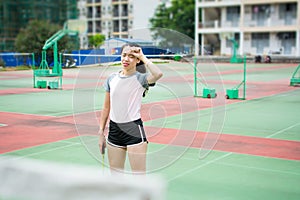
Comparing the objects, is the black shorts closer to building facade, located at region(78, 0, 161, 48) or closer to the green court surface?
the green court surface

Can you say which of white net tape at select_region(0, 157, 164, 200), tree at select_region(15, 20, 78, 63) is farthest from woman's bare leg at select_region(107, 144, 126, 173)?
tree at select_region(15, 20, 78, 63)

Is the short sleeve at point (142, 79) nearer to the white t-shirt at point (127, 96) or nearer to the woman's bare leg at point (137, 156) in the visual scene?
the white t-shirt at point (127, 96)

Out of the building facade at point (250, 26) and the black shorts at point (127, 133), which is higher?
the building facade at point (250, 26)

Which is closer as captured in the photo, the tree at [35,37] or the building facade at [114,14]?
the tree at [35,37]

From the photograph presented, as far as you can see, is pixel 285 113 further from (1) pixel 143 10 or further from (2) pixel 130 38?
(1) pixel 143 10

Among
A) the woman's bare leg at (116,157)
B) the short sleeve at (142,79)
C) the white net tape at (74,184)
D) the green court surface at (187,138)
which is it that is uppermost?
the short sleeve at (142,79)

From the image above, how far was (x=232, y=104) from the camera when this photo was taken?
17.2 meters

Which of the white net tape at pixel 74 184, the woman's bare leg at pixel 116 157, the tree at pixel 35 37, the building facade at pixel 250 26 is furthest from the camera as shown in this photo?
the building facade at pixel 250 26

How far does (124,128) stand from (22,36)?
150 ft

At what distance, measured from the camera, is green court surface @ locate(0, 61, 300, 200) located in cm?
692

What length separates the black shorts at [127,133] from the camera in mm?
5094

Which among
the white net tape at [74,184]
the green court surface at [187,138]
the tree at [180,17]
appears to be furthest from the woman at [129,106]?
the tree at [180,17]

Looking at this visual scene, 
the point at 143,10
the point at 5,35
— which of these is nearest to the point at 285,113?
the point at 5,35

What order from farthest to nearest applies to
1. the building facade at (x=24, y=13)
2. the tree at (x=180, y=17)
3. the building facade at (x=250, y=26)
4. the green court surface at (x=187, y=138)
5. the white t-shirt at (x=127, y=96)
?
the tree at (x=180, y=17)
the building facade at (x=24, y=13)
the building facade at (x=250, y=26)
the green court surface at (x=187, y=138)
the white t-shirt at (x=127, y=96)
